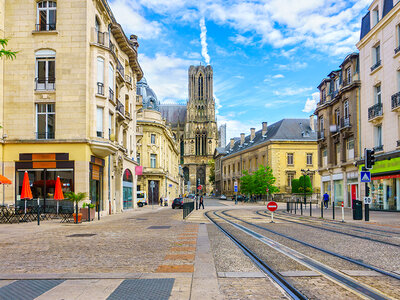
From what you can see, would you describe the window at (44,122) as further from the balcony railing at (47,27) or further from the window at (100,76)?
the balcony railing at (47,27)

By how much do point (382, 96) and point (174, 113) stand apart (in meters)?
124

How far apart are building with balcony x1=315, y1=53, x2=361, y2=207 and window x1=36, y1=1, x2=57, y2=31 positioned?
24.3 m

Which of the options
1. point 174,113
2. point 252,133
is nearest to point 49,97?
point 252,133

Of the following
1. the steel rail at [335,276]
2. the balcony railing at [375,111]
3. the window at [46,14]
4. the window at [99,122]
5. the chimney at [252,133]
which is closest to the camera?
the steel rail at [335,276]

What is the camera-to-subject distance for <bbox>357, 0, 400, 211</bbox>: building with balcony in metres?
27.7

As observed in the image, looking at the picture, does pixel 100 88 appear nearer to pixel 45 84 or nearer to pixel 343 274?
pixel 45 84

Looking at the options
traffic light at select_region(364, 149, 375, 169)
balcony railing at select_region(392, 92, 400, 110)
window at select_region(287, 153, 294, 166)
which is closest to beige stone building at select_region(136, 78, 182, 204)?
window at select_region(287, 153, 294, 166)

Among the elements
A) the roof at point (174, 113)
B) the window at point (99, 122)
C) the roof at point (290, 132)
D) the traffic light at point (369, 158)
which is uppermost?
the roof at point (174, 113)

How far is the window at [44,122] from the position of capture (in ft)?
75.0

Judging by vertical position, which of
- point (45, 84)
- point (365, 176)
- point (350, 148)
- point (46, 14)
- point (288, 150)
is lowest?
point (365, 176)

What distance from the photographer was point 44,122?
75.2 ft

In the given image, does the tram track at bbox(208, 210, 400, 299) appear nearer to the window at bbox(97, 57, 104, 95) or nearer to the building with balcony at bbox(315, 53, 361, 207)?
the window at bbox(97, 57, 104, 95)

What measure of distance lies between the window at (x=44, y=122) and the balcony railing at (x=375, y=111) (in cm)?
2289

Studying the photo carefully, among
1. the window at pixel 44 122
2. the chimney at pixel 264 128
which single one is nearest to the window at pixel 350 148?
the window at pixel 44 122
